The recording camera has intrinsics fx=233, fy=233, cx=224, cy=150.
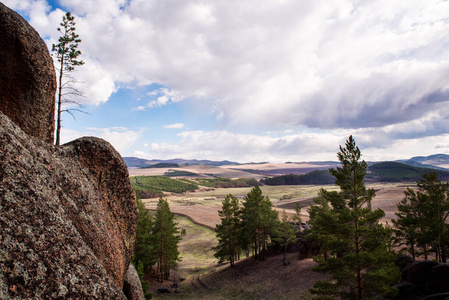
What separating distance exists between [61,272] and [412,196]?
127 feet

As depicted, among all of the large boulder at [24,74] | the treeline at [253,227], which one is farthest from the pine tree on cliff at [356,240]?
the treeline at [253,227]

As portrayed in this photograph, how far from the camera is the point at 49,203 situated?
6102 mm

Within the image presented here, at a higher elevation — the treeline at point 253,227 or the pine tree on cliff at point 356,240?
the pine tree on cliff at point 356,240

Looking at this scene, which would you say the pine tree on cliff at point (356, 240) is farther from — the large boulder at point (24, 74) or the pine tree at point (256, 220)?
the pine tree at point (256, 220)

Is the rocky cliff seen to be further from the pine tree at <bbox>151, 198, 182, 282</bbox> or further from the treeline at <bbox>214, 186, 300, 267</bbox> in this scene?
the treeline at <bbox>214, 186, 300, 267</bbox>

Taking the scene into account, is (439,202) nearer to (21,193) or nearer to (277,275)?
(277,275)

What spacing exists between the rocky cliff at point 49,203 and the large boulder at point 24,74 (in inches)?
1.2

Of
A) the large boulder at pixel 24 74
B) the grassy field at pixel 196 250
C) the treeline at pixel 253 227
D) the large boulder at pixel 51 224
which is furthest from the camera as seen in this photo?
the grassy field at pixel 196 250

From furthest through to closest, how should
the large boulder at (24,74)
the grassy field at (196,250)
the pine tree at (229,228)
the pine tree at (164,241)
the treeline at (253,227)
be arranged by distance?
the grassy field at (196,250) → the pine tree at (229,228) → the treeline at (253,227) → the pine tree at (164,241) → the large boulder at (24,74)

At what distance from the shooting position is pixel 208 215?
103875mm

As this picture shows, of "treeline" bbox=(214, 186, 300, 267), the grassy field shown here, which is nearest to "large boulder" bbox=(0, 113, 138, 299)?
"treeline" bbox=(214, 186, 300, 267)

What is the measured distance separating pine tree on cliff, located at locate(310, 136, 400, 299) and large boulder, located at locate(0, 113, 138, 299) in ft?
55.4

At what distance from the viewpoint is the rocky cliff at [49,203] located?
194 inches

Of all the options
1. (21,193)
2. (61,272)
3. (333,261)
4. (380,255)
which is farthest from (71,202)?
(380,255)
